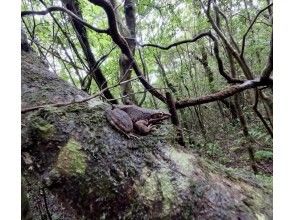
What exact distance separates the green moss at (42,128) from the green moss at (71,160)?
7 centimetres

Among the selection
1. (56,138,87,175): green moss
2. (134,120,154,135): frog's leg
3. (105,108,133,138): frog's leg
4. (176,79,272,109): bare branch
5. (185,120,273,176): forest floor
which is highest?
(176,79,272,109): bare branch

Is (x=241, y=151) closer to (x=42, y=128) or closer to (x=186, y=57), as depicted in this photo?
(x=42, y=128)

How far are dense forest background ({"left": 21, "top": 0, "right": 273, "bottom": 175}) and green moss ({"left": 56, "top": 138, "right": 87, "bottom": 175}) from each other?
0.34 m

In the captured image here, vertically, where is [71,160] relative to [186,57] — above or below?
below

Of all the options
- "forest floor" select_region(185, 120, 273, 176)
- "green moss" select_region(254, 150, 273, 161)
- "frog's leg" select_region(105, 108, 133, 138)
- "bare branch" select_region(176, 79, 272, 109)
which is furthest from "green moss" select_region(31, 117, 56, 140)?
"green moss" select_region(254, 150, 273, 161)

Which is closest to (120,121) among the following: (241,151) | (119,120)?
(119,120)

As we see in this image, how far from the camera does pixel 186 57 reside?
7.41 m

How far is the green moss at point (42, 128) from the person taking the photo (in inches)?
36.9

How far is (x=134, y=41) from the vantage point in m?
3.06

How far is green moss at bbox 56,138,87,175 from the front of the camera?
0.86 meters

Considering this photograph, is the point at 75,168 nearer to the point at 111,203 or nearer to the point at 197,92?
the point at 111,203

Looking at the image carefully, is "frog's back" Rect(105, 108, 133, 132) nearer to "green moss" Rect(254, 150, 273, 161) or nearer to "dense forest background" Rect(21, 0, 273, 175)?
"dense forest background" Rect(21, 0, 273, 175)

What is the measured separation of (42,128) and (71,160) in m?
0.16

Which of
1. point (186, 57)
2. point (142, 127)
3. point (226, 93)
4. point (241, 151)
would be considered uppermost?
point (186, 57)
